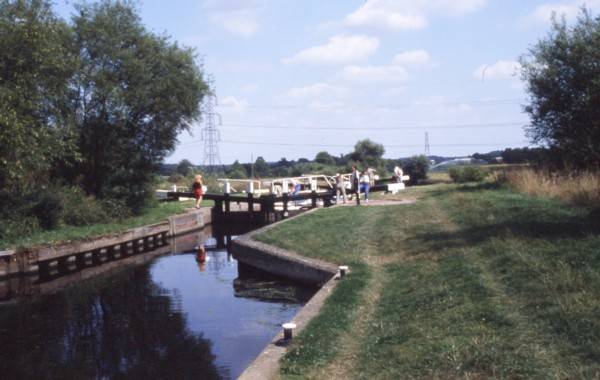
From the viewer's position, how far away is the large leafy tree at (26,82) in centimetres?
1873

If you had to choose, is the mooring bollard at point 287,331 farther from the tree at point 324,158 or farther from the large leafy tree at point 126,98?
the tree at point 324,158

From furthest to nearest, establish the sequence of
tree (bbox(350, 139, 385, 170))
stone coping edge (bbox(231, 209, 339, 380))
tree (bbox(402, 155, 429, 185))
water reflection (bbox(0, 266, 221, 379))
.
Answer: tree (bbox(350, 139, 385, 170)) → tree (bbox(402, 155, 429, 185)) → water reflection (bbox(0, 266, 221, 379)) → stone coping edge (bbox(231, 209, 339, 380))

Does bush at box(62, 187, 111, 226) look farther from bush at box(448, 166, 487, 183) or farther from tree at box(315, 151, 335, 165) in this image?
tree at box(315, 151, 335, 165)

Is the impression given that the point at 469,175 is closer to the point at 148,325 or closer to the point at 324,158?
the point at 148,325

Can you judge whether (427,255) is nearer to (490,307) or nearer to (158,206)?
(490,307)

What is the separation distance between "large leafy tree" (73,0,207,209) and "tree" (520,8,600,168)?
49.9 ft

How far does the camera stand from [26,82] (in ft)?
66.7

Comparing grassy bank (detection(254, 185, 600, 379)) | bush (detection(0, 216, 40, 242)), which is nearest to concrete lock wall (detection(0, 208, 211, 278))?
bush (detection(0, 216, 40, 242))

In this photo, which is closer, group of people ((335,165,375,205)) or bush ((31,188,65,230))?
bush ((31,188,65,230))

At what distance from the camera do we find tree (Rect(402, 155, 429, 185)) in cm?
4856

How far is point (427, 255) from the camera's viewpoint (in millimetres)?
13102

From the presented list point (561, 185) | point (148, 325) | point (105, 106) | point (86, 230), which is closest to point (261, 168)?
point (105, 106)

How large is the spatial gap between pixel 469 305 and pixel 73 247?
16.4 metres

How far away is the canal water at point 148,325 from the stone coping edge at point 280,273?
0.37 metres
